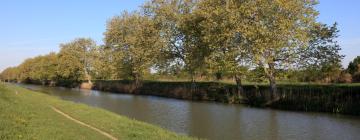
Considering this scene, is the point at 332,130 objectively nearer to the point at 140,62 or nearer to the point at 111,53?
the point at 140,62

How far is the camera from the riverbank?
111 feet

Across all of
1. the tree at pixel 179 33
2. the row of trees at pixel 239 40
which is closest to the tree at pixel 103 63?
the row of trees at pixel 239 40

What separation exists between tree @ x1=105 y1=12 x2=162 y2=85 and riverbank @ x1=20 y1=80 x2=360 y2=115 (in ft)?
15.2

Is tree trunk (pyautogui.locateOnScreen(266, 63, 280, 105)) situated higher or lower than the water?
higher

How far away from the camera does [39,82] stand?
447 ft

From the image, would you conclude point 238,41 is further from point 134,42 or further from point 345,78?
point 134,42

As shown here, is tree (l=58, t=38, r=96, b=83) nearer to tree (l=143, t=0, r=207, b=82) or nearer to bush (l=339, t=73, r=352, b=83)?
tree (l=143, t=0, r=207, b=82)

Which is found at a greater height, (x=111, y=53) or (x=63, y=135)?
(x=111, y=53)

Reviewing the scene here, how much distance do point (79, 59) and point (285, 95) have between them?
217 feet

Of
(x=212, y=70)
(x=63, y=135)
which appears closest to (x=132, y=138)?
(x=63, y=135)

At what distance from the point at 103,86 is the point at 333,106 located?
180ft

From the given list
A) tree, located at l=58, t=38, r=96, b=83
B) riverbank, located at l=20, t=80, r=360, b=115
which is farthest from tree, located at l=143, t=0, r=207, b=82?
tree, located at l=58, t=38, r=96, b=83

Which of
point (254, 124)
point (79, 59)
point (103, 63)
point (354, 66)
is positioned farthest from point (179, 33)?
point (79, 59)

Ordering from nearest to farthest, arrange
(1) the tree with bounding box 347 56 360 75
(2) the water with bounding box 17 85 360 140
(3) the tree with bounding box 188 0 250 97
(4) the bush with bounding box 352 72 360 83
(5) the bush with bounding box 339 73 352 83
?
(2) the water with bounding box 17 85 360 140 → (3) the tree with bounding box 188 0 250 97 → (4) the bush with bounding box 352 72 360 83 → (5) the bush with bounding box 339 73 352 83 → (1) the tree with bounding box 347 56 360 75
